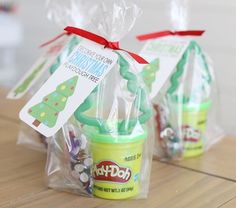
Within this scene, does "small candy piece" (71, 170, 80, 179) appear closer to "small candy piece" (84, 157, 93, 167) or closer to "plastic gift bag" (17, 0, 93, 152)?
"small candy piece" (84, 157, 93, 167)

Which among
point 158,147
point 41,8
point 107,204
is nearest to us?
point 107,204

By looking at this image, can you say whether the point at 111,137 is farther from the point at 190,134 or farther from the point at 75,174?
the point at 190,134

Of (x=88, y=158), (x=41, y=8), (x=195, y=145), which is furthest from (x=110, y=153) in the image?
(x=41, y=8)

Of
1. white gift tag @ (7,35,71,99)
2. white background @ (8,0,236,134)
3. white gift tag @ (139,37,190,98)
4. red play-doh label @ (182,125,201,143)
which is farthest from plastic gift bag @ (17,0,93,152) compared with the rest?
white background @ (8,0,236,134)

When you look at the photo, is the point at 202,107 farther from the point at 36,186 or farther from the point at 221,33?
the point at 221,33

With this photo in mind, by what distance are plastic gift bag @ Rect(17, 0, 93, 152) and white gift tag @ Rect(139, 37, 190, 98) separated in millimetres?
141

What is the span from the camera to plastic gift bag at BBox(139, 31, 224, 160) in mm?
889

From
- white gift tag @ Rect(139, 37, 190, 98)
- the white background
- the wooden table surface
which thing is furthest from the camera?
the white background

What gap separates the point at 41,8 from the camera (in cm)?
228

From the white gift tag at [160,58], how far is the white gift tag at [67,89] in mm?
168

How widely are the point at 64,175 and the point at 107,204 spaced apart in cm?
9

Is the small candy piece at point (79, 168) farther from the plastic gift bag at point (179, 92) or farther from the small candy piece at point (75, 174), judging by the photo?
the plastic gift bag at point (179, 92)

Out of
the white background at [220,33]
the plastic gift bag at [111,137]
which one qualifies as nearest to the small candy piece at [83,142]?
the plastic gift bag at [111,137]

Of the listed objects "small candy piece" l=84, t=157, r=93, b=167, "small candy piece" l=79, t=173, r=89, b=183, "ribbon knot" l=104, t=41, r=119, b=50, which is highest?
"ribbon knot" l=104, t=41, r=119, b=50
